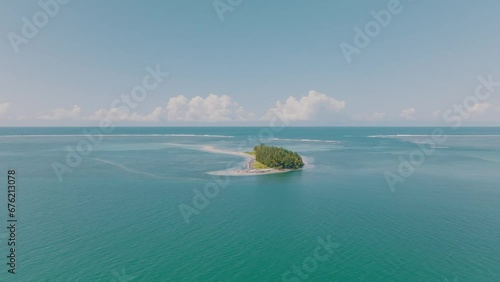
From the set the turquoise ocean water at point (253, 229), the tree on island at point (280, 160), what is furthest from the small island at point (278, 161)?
the turquoise ocean water at point (253, 229)

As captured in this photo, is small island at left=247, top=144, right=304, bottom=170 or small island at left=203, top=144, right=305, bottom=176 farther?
small island at left=247, top=144, right=304, bottom=170

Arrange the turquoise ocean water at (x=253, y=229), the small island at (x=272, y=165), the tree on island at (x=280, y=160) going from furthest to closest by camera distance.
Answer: the tree on island at (x=280, y=160), the small island at (x=272, y=165), the turquoise ocean water at (x=253, y=229)

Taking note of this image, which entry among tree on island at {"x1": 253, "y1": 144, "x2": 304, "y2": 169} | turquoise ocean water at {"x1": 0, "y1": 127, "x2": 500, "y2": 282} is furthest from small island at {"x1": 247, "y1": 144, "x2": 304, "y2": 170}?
turquoise ocean water at {"x1": 0, "y1": 127, "x2": 500, "y2": 282}

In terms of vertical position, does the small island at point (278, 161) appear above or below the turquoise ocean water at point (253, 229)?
above

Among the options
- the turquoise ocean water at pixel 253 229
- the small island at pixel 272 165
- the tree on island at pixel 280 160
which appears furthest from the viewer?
the tree on island at pixel 280 160

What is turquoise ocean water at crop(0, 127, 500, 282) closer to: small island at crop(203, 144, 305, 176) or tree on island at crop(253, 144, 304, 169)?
small island at crop(203, 144, 305, 176)

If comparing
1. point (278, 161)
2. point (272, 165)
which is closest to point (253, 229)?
point (272, 165)

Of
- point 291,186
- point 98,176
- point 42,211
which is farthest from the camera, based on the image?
point 98,176

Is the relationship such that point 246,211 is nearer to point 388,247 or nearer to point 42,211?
point 388,247

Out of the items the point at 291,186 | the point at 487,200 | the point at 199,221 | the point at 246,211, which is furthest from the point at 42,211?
the point at 487,200

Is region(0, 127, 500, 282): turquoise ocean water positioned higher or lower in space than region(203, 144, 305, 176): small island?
lower

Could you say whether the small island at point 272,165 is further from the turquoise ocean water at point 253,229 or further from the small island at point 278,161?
the turquoise ocean water at point 253,229
